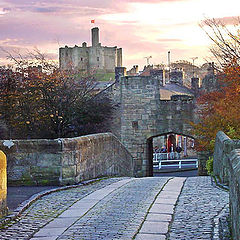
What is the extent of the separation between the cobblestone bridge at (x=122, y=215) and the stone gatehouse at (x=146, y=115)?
17946 mm

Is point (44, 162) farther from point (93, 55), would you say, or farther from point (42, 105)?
point (93, 55)

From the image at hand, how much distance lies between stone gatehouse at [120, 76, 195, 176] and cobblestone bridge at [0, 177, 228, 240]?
17946 millimetres

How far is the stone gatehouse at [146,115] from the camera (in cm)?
2792

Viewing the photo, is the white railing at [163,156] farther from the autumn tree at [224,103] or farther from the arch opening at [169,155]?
the autumn tree at [224,103]

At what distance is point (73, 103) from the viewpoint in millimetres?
28594

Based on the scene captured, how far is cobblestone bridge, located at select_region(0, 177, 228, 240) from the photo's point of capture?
240 inches

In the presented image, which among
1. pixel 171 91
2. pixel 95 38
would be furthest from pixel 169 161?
pixel 95 38

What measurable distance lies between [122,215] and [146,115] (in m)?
21.1

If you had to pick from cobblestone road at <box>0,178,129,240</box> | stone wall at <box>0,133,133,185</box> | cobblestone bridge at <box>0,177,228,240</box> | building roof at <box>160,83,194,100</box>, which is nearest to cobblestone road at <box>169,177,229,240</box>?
cobblestone bridge at <box>0,177,228,240</box>

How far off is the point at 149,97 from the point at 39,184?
59.6ft

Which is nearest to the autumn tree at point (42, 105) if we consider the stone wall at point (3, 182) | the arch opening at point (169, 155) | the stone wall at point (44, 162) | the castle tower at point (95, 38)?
the arch opening at point (169, 155)

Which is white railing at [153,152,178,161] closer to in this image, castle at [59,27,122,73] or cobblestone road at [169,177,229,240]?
cobblestone road at [169,177,229,240]

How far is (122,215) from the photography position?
7191 millimetres

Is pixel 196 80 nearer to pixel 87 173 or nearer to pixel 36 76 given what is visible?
pixel 36 76
